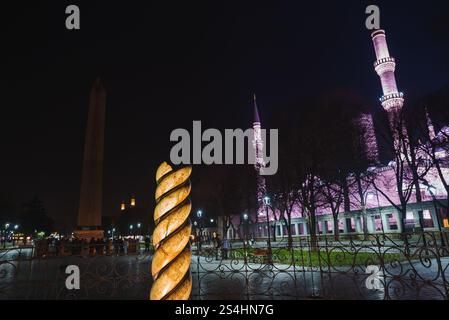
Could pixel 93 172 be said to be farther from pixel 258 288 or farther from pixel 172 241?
pixel 172 241

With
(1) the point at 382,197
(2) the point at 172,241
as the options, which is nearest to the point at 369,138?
(1) the point at 382,197

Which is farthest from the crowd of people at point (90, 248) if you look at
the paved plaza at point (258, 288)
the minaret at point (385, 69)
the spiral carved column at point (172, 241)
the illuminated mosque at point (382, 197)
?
the minaret at point (385, 69)

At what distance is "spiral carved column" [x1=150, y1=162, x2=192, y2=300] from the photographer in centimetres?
313

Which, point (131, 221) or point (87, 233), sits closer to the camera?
point (87, 233)

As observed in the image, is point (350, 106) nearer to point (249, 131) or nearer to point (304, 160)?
point (304, 160)

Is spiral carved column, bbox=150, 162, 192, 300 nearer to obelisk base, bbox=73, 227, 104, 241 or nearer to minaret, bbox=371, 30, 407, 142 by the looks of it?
obelisk base, bbox=73, 227, 104, 241

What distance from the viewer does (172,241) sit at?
3.21 metres

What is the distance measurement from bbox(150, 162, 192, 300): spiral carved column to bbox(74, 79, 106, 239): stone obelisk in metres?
27.6

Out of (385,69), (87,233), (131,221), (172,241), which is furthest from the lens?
(131,221)

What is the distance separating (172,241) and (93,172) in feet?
92.8

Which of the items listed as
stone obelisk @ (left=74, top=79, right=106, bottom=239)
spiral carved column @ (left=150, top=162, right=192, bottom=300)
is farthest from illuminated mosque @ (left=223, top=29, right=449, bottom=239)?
spiral carved column @ (left=150, top=162, right=192, bottom=300)
